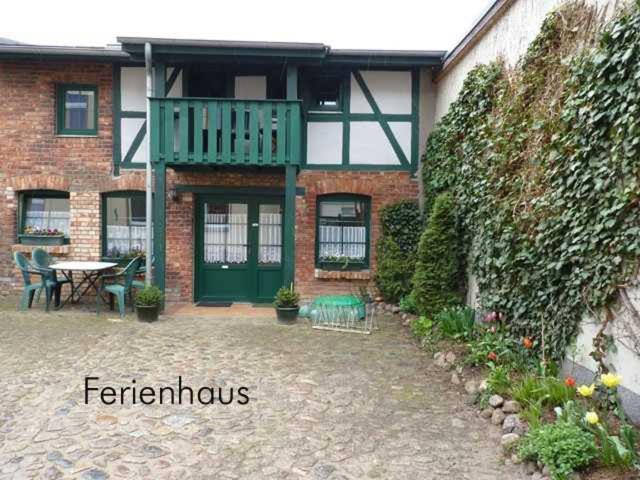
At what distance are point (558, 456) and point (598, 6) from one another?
140 inches

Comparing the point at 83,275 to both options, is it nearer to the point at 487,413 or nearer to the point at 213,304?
the point at 213,304

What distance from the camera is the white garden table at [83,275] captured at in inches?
294

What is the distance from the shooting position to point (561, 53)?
169 inches

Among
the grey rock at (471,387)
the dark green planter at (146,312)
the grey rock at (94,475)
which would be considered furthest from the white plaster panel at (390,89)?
the grey rock at (94,475)

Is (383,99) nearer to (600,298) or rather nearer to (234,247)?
A: (234,247)

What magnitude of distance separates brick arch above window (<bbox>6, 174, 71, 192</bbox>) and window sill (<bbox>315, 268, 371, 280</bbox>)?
16.4 ft

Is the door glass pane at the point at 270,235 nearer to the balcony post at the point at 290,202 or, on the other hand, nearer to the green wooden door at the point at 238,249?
the green wooden door at the point at 238,249

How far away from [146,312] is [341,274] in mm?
3430

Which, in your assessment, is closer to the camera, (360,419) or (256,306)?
(360,419)

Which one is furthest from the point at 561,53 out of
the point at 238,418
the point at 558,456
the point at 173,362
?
the point at 173,362

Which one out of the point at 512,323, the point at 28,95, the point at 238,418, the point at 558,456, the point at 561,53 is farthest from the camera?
the point at 28,95

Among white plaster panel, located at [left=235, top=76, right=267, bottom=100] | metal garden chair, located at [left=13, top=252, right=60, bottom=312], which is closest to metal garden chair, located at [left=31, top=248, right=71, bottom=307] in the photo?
metal garden chair, located at [left=13, top=252, right=60, bottom=312]

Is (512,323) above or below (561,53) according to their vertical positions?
below

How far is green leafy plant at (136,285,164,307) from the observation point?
22.4 ft
